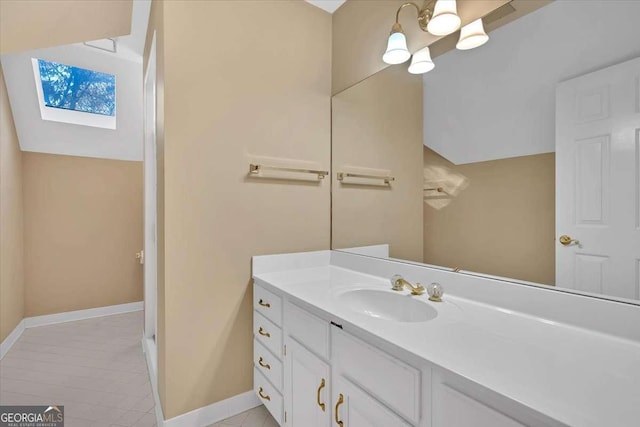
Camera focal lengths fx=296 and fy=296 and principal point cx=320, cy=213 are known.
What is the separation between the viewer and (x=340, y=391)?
105cm

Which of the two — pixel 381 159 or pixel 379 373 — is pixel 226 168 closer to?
pixel 381 159

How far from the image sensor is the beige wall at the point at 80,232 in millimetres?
3080

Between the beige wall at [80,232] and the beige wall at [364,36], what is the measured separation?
2.87m

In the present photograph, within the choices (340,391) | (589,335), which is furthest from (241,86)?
(589,335)

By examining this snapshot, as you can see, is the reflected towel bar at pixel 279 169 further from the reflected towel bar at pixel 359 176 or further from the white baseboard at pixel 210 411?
the white baseboard at pixel 210 411

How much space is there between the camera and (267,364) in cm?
159

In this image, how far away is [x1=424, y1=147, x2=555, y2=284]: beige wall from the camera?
1.04m

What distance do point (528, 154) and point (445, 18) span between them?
2.36ft

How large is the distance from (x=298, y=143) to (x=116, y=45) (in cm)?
192

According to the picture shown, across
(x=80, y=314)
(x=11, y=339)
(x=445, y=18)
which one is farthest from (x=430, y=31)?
(x=80, y=314)

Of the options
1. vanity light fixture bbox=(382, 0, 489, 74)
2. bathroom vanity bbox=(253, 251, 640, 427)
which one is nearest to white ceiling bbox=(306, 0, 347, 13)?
vanity light fixture bbox=(382, 0, 489, 74)

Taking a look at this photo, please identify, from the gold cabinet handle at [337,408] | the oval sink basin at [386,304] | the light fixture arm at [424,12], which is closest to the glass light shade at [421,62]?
the light fixture arm at [424,12]

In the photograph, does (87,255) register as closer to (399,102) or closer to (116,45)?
(116,45)

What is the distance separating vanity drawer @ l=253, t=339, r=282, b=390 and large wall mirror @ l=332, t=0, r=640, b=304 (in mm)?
839
